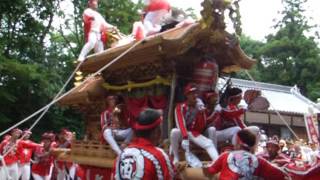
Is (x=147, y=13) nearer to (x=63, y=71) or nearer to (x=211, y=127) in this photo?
(x=211, y=127)

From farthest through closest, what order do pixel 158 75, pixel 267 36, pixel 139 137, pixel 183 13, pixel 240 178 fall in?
pixel 267 36 < pixel 183 13 < pixel 158 75 < pixel 240 178 < pixel 139 137

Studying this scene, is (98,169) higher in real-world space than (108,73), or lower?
lower


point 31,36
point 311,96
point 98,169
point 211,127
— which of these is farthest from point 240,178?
point 311,96

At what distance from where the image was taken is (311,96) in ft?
84.8

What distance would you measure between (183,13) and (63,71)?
1030 cm

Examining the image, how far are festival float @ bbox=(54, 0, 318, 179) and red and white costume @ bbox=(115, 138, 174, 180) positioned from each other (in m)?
2.29

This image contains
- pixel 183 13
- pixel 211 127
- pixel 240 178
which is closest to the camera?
pixel 240 178

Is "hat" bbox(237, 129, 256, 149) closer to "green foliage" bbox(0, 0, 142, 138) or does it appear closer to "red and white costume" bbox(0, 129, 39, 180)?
"red and white costume" bbox(0, 129, 39, 180)

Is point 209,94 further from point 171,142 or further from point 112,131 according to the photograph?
point 112,131

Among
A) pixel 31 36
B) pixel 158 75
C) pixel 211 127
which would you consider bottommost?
pixel 211 127

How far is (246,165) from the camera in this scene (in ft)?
13.4

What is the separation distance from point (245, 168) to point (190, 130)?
1.87 m

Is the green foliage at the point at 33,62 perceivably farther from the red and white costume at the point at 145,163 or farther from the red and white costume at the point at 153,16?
the red and white costume at the point at 145,163

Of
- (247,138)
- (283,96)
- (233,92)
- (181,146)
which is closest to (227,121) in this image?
(233,92)
